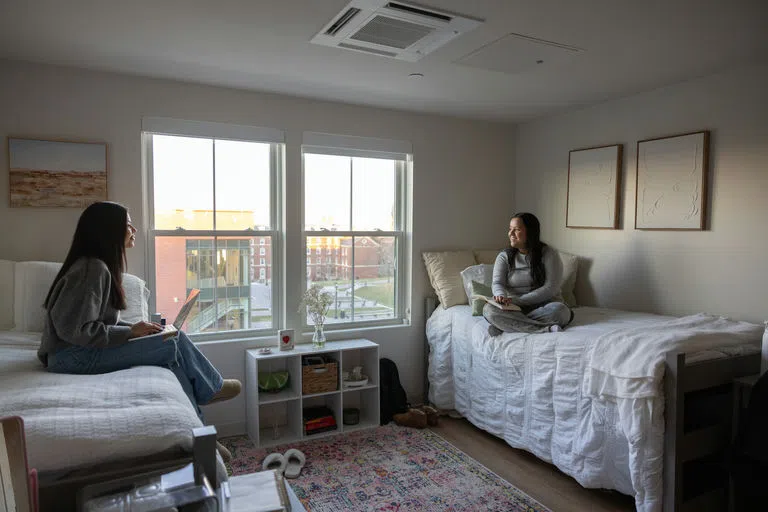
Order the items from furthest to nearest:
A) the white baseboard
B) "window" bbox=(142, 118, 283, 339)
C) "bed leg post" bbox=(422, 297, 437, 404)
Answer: "bed leg post" bbox=(422, 297, 437, 404) < the white baseboard < "window" bbox=(142, 118, 283, 339)

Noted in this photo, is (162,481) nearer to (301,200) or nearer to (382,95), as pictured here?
(301,200)

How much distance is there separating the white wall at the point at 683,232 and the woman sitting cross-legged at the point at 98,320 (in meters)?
2.85

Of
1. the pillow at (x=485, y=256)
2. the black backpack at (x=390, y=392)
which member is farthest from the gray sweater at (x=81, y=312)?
the pillow at (x=485, y=256)

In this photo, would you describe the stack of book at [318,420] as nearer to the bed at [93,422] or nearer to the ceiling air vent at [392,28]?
the bed at [93,422]

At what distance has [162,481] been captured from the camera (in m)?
1.25

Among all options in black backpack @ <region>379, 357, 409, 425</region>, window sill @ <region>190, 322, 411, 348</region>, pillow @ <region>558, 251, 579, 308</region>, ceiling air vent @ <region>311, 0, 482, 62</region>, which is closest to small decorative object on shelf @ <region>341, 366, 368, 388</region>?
black backpack @ <region>379, 357, 409, 425</region>

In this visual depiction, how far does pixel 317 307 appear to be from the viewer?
3.48m

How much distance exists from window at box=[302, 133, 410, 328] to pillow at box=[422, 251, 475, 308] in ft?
0.83

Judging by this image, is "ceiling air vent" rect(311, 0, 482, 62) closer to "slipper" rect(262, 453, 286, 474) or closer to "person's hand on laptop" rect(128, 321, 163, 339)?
"person's hand on laptop" rect(128, 321, 163, 339)

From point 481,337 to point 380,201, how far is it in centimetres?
136

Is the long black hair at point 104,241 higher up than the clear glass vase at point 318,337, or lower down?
higher up

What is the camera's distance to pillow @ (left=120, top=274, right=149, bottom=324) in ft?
8.79

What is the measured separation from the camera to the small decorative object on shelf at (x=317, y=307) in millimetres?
3486

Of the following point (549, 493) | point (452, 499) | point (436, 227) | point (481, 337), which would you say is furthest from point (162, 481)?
point (436, 227)
